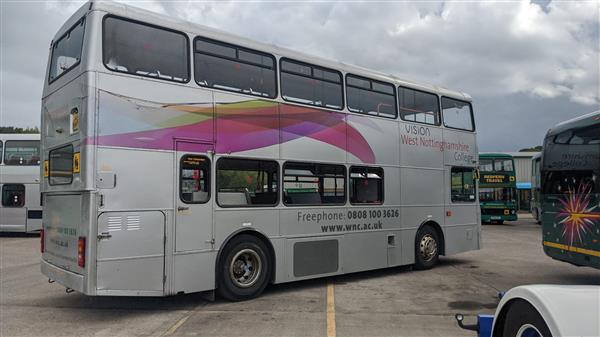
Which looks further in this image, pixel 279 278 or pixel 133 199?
pixel 279 278

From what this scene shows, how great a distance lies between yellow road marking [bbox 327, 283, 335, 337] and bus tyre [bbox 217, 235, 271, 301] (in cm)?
108

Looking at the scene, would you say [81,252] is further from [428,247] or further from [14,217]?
[14,217]

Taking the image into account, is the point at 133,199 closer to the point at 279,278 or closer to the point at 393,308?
the point at 279,278

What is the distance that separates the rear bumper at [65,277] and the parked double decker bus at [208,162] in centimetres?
4

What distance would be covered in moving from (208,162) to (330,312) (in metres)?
2.81

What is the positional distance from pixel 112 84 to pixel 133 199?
1.52 m

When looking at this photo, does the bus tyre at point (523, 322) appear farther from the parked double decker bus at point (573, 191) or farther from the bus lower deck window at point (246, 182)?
the parked double decker bus at point (573, 191)

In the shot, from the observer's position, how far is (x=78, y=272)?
230 inches

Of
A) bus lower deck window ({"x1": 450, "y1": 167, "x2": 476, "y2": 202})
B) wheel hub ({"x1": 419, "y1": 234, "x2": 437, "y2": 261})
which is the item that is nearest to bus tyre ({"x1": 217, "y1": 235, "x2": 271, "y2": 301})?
wheel hub ({"x1": 419, "y1": 234, "x2": 437, "y2": 261})

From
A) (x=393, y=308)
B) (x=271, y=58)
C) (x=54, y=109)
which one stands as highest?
(x=271, y=58)

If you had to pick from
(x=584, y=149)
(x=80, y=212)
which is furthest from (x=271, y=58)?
(x=584, y=149)

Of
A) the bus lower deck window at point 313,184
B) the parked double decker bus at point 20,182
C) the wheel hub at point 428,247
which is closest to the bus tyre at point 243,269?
the bus lower deck window at point 313,184

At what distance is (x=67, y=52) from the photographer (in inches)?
263

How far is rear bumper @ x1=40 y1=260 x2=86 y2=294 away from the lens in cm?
574
